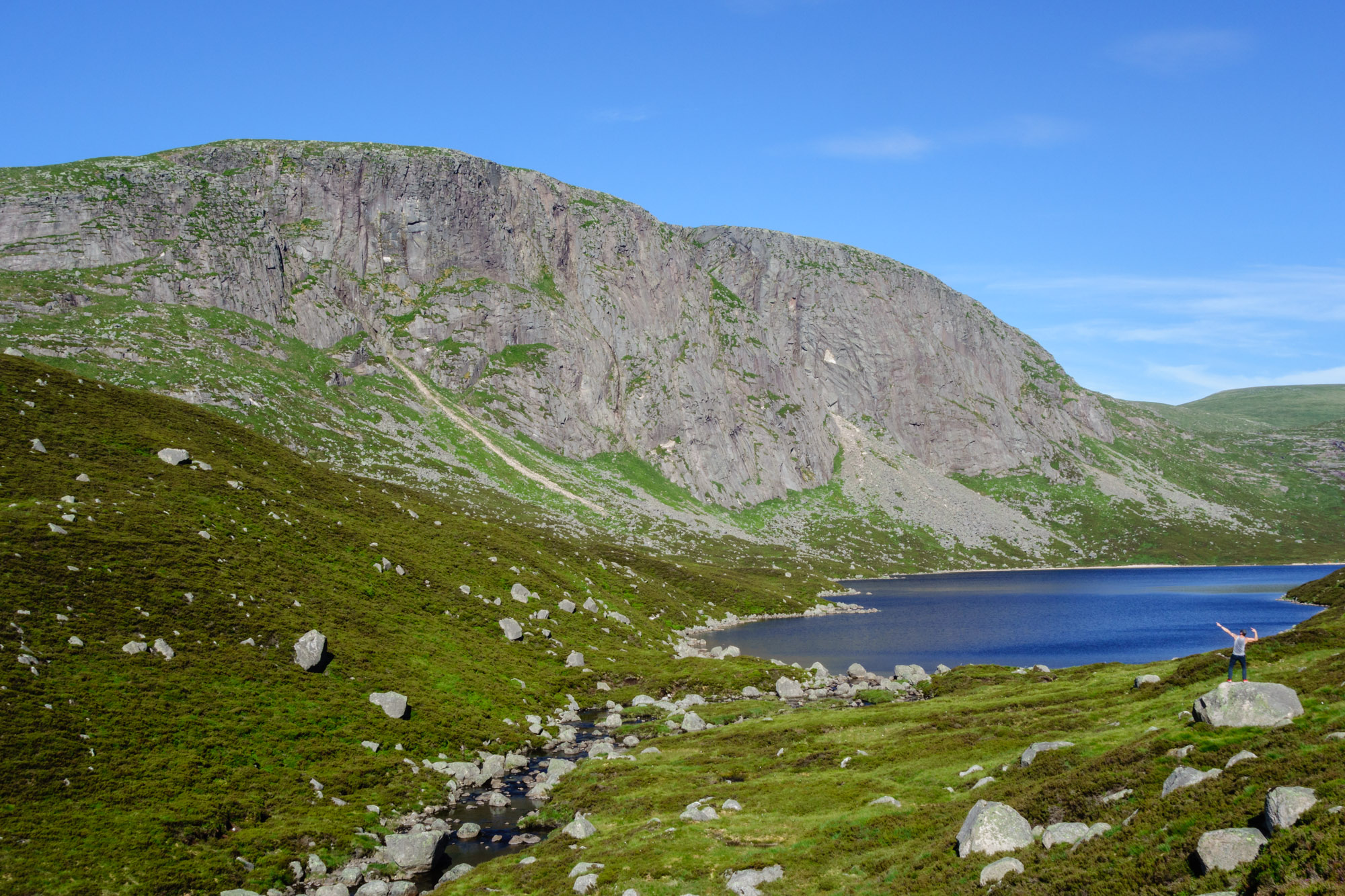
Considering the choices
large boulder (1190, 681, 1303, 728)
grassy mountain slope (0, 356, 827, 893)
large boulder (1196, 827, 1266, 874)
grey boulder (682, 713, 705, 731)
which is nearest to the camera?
large boulder (1196, 827, 1266, 874)

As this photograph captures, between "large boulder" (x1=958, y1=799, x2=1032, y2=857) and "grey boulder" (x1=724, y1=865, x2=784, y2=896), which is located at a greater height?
"large boulder" (x1=958, y1=799, x2=1032, y2=857)

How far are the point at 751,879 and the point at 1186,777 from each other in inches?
609

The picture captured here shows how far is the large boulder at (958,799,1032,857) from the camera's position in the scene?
24.8 meters

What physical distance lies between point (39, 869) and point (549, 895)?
20475 mm

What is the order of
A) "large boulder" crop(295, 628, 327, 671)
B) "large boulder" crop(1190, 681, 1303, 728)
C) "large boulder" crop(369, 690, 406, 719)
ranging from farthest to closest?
"large boulder" crop(295, 628, 327, 671)
"large boulder" crop(369, 690, 406, 719)
"large boulder" crop(1190, 681, 1303, 728)

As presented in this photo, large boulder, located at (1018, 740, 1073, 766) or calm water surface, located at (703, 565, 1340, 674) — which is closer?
large boulder, located at (1018, 740, 1073, 766)

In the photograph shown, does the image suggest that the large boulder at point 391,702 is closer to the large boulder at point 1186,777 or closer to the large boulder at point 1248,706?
→ the large boulder at point 1186,777

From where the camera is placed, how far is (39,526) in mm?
52375

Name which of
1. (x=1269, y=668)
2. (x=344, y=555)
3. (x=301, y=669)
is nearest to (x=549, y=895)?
(x=301, y=669)

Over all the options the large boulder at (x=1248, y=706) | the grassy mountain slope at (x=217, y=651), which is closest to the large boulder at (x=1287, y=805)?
the large boulder at (x=1248, y=706)

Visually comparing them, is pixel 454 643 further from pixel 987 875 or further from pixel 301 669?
pixel 987 875

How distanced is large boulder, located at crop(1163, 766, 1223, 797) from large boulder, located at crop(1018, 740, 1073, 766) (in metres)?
10.9

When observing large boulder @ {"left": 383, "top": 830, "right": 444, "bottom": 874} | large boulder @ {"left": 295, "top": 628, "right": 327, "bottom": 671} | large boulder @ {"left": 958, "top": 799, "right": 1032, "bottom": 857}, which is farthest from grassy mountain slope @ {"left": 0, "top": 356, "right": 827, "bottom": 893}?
large boulder @ {"left": 958, "top": 799, "right": 1032, "bottom": 857}

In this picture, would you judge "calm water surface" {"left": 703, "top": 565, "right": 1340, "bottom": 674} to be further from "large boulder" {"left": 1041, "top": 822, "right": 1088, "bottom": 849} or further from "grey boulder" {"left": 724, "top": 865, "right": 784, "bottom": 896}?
"large boulder" {"left": 1041, "top": 822, "right": 1088, "bottom": 849}
